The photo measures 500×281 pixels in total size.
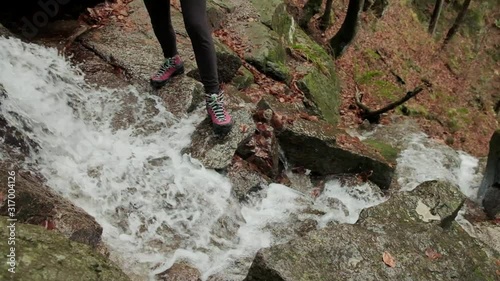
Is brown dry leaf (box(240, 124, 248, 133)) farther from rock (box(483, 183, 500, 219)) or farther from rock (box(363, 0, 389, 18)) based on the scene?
rock (box(363, 0, 389, 18))

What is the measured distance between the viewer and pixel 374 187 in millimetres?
6562

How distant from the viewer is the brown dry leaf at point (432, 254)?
13.2ft

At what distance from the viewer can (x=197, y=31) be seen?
4191 mm

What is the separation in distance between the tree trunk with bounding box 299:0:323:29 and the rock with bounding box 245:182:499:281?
350 inches

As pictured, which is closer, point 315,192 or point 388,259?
point 388,259

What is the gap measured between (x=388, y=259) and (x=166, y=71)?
11.5ft

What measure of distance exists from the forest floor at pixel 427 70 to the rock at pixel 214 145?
4922 mm

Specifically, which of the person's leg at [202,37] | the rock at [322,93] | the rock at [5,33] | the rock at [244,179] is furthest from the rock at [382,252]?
the rock at [5,33]

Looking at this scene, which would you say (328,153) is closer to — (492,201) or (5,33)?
(492,201)

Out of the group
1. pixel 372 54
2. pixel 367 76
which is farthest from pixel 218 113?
pixel 372 54

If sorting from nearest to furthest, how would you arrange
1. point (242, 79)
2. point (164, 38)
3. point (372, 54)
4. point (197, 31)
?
point (197, 31) < point (164, 38) < point (242, 79) < point (372, 54)

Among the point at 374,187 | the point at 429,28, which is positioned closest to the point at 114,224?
the point at 374,187

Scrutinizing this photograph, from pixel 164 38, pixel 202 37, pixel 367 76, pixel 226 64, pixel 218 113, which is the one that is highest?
pixel 202 37

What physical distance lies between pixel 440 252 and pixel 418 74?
1284cm
